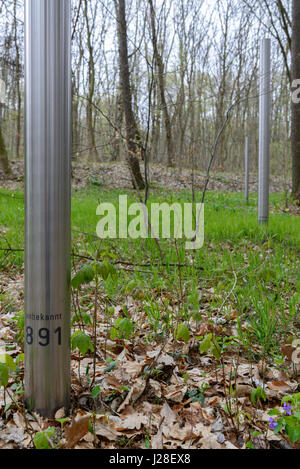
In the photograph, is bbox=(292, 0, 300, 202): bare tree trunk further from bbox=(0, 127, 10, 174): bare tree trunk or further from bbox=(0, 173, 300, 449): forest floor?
bbox=(0, 127, 10, 174): bare tree trunk

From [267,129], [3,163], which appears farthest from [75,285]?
[3,163]

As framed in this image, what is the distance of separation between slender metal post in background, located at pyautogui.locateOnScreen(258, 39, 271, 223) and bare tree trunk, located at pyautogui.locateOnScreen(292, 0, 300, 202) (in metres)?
2.16

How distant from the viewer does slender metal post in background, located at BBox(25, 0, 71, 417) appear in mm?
1122

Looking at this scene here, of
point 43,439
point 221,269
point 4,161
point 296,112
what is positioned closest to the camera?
point 43,439

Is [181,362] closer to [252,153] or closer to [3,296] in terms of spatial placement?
[3,296]

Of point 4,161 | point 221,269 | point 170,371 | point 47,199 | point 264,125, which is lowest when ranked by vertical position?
point 170,371

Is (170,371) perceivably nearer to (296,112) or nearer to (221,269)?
(221,269)

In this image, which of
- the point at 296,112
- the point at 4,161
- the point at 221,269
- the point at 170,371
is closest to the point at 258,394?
the point at 170,371

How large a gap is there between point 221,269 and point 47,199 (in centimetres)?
143

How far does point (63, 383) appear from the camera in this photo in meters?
1.27

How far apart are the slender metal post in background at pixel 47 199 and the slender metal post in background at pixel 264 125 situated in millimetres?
3739

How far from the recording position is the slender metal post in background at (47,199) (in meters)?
1.12

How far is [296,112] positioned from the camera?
6762mm

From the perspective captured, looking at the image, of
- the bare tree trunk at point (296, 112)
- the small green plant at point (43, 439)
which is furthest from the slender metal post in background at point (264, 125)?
the small green plant at point (43, 439)
